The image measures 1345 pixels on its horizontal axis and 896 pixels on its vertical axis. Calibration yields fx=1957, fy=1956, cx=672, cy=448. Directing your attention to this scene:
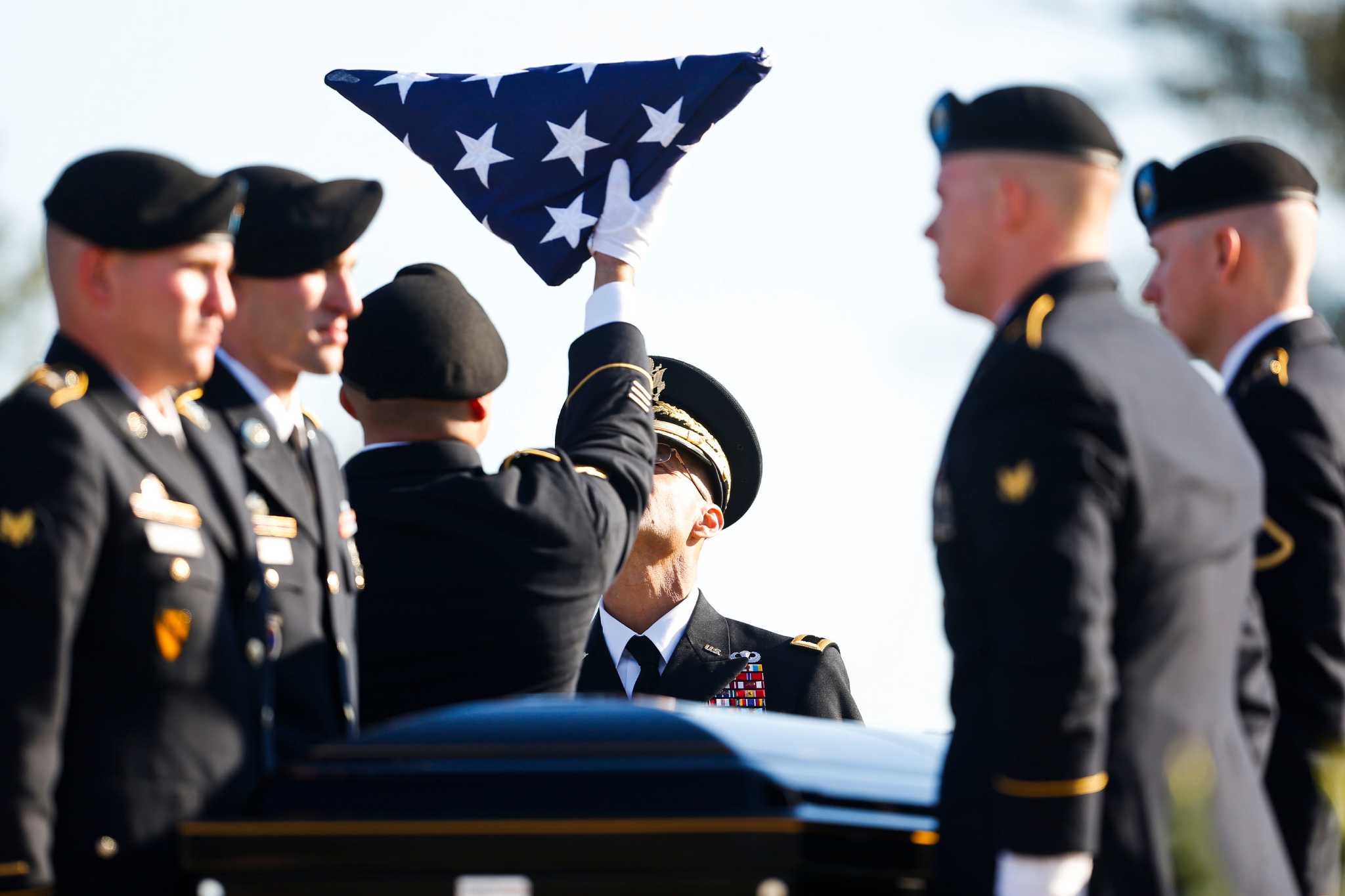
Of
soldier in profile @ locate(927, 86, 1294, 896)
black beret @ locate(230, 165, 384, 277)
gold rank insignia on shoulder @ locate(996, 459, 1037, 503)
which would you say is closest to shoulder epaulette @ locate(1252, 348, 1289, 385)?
soldier in profile @ locate(927, 86, 1294, 896)

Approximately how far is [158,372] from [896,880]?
155cm

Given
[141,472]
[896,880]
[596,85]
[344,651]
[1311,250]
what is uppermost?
[596,85]

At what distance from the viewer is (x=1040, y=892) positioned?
308 centimetres

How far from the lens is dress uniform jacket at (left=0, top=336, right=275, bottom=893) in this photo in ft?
10.1

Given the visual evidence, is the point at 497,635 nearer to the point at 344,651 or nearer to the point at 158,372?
the point at 344,651

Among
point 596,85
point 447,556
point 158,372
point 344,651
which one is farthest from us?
point 596,85

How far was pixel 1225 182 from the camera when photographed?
4.37 meters

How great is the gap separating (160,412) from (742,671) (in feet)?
8.86

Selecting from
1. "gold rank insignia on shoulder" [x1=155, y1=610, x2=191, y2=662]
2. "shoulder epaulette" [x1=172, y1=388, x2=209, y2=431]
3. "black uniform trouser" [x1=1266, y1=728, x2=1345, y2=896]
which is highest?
"shoulder epaulette" [x1=172, y1=388, x2=209, y2=431]

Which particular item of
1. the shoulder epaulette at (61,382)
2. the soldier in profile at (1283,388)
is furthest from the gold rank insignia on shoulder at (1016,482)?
the shoulder epaulette at (61,382)

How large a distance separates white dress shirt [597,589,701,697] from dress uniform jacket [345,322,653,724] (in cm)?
135

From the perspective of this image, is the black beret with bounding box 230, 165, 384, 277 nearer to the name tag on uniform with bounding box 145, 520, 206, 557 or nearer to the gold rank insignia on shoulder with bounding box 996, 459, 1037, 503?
the name tag on uniform with bounding box 145, 520, 206, 557

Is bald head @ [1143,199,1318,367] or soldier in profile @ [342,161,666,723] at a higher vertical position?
bald head @ [1143,199,1318,367]

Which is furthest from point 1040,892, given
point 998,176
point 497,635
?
point 497,635
